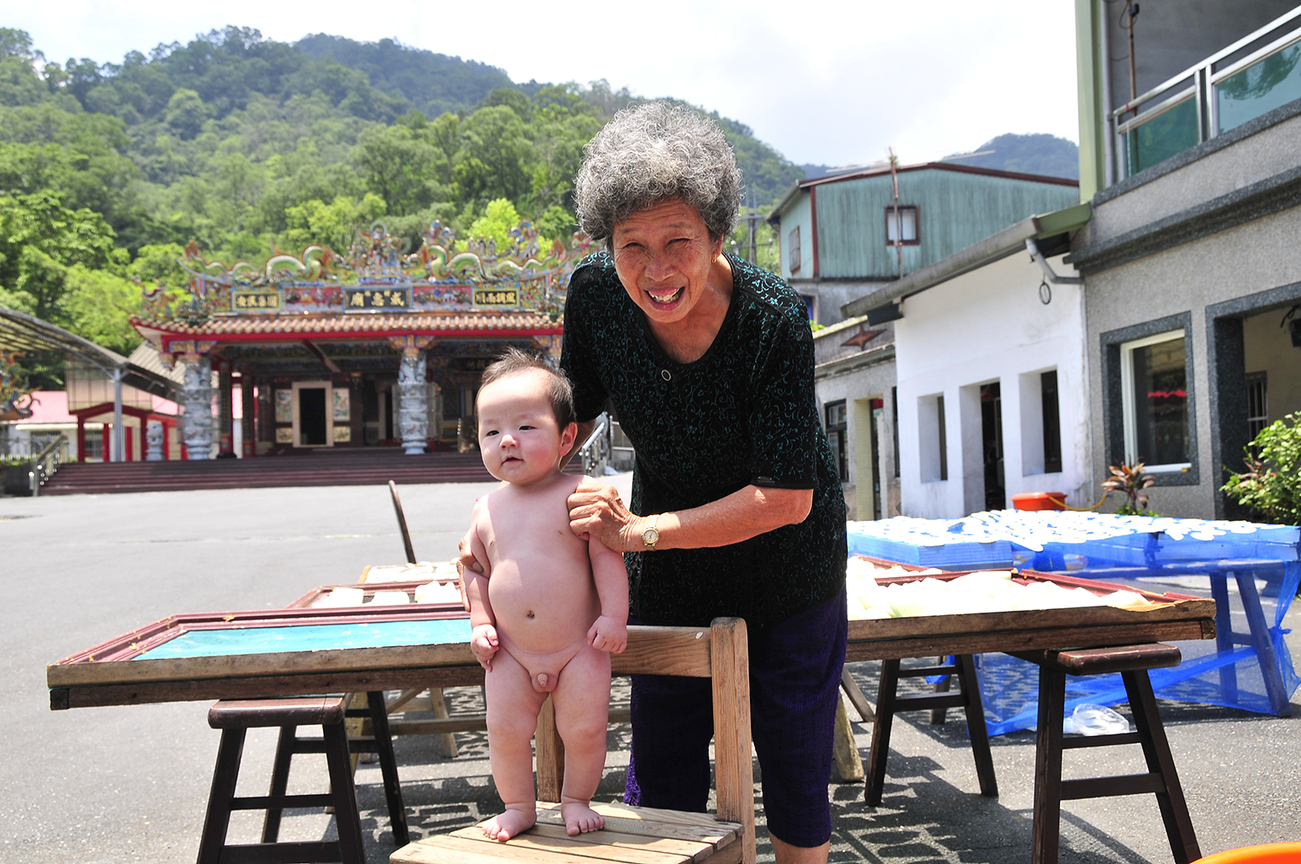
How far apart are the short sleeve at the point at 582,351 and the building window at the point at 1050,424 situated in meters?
11.0

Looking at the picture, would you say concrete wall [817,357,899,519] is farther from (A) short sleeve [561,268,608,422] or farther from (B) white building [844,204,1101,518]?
(A) short sleeve [561,268,608,422]

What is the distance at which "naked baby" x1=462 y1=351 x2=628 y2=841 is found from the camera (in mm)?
1952

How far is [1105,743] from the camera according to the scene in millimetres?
2789

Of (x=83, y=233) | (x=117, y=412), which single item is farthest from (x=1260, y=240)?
(x=83, y=233)

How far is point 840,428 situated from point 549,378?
17167 millimetres

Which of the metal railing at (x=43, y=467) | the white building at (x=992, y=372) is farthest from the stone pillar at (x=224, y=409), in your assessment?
the white building at (x=992, y=372)

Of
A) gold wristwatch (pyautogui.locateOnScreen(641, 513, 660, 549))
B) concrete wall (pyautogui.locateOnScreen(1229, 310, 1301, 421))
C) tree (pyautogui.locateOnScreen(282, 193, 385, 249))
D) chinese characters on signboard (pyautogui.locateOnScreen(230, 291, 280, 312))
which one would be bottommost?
gold wristwatch (pyautogui.locateOnScreen(641, 513, 660, 549))

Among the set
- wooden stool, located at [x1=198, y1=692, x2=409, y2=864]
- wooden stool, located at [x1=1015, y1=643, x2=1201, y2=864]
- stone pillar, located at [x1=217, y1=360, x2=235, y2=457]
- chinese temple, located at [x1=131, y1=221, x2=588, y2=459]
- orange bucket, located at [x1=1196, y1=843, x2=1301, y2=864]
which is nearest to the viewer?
orange bucket, located at [x1=1196, y1=843, x2=1301, y2=864]

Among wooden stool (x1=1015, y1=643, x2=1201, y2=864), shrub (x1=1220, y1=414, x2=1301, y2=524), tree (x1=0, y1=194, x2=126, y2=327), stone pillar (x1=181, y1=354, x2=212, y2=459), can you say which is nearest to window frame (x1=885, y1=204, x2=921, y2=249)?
stone pillar (x1=181, y1=354, x2=212, y2=459)

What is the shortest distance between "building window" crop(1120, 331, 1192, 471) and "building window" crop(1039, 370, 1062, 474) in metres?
1.77

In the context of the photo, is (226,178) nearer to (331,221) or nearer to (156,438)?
(331,221)

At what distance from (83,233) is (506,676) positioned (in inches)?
2236

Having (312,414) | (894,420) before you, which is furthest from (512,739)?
(312,414)

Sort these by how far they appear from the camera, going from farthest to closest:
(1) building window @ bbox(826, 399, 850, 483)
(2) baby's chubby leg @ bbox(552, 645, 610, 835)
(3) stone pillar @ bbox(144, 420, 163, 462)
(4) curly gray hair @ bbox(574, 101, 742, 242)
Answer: (3) stone pillar @ bbox(144, 420, 163, 462)
(1) building window @ bbox(826, 399, 850, 483)
(2) baby's chubby leg @ bbox(552, 645, 610, 835)
(4) curly gray hair @ bbox(574, 101, 742, 242)
